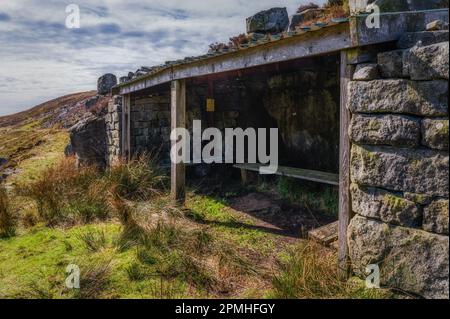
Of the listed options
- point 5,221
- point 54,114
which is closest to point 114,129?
point 5,221

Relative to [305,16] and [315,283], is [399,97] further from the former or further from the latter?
[305,16]

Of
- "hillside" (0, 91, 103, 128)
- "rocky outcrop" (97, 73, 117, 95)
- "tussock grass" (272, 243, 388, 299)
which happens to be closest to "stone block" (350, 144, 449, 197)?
"tussock grass" (272, 243, 388, 299)

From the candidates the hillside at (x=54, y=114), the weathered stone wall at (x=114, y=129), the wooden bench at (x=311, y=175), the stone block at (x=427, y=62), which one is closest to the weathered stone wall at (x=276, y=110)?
the weathered stone wall at (x=114, y=129)

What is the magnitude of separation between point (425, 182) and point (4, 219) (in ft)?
19.6

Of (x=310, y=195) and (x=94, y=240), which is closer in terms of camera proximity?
(x=94, y=240)

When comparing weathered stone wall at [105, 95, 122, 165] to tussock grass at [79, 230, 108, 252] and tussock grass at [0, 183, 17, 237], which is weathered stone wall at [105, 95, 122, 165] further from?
tussock grass at [79, 230, 108, 252]

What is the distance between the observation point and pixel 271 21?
9.30 m

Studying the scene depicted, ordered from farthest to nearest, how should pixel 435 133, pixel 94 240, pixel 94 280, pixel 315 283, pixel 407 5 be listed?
pixel 94 240
pixel 407 5
pixel 94 280
pixel 315 283
pixel 435 133

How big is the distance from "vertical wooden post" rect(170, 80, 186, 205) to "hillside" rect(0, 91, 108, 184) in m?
5.55

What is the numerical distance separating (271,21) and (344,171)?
6811mm

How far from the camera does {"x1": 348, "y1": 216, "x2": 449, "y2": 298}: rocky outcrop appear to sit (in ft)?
9.29

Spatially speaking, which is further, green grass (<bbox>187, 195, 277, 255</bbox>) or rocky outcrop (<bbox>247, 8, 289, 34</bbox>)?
rocky outcrop (<bbox>247, 8, 289, 34</bbox>)

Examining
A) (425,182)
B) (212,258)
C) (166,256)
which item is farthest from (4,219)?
(425,182)

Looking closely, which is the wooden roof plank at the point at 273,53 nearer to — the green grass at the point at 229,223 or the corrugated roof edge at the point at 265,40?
the corrugated roof edge at the point at 265,40
